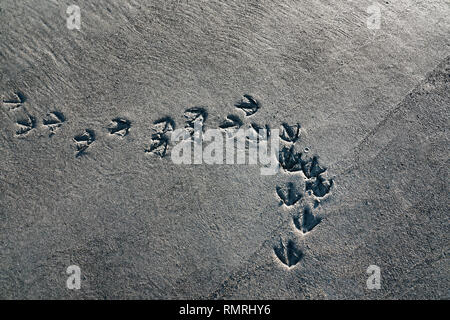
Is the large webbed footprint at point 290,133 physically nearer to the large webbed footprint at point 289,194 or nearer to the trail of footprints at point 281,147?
the trail of footprints at point 281,147

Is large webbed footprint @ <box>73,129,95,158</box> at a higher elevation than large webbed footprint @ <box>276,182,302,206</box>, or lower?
higher

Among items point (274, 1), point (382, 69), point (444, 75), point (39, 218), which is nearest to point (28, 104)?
point (39, 218)

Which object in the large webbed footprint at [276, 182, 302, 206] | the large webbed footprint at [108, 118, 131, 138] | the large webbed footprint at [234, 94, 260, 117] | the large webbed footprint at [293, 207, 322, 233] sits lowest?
the large webbed footprint at [293, 207, 322, 233]

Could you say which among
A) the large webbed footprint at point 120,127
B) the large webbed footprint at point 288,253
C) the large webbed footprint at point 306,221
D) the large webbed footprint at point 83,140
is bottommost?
the large webbed footprint at point 288,253

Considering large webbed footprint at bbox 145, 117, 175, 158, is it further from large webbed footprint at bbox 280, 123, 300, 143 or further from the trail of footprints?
large webbed footprint at bbox 280, 123, 300, 143

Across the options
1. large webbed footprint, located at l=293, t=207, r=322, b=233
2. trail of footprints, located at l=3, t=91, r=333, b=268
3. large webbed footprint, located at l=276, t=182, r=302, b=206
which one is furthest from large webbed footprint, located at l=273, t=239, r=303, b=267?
large webbed footprint, located at l=276, t=182, r=302, b=206

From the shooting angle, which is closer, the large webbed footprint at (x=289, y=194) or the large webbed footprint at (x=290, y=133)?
the large webbed footprint at (x=289, y=194)

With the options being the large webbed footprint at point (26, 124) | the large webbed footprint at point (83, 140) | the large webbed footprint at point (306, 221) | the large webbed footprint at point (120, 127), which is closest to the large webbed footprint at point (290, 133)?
the large webbed footprint at point (306, 221)

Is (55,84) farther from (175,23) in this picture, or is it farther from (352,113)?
(352,113)

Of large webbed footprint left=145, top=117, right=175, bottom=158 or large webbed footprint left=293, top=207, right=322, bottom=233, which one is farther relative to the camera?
large webbed footprint left=145, top=117, right=175, bottom=158
